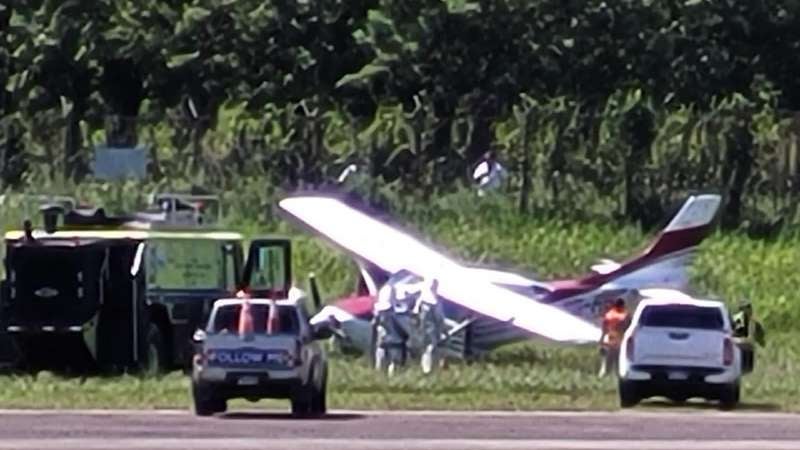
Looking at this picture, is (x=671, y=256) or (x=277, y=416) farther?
(x=671, y=256)


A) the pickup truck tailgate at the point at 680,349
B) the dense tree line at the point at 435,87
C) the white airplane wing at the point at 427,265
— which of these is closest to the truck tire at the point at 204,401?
the pickup truck tailgate at the point at 680,349

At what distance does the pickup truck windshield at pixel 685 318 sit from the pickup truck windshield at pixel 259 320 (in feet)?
18.1

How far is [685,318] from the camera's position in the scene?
37.4m

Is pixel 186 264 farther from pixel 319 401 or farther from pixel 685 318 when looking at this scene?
pixel 685 318

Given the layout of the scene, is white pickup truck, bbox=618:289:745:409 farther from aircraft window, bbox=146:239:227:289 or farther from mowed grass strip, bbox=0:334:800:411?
aircraft window, bbox=146:239:227:289

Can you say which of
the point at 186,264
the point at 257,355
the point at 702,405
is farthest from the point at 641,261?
the point at 257,355

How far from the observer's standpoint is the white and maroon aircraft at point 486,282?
42938 millimetres

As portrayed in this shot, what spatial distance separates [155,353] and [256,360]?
20.7 feet

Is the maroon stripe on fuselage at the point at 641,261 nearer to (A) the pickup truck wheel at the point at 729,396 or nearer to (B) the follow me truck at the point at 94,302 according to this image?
(B) the follow me truck at the point at 94,302

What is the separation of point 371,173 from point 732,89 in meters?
7.54

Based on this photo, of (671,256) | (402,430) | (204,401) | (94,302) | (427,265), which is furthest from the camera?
(671,256)

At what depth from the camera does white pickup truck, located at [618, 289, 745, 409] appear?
36.6m

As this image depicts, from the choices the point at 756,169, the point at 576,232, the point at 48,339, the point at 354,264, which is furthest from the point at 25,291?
the point at 756,169

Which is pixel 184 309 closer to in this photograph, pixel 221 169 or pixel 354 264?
pixel 354 264
